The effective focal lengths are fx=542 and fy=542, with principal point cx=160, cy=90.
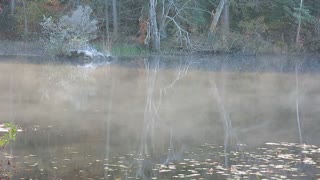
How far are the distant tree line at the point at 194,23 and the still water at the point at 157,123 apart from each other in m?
13.0

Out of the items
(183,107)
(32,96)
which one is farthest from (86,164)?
(32,96)

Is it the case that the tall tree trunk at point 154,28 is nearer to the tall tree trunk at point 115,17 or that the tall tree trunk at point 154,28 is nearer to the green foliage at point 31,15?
the tall tree trunk at point 115,17

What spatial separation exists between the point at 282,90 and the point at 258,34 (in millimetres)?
19566

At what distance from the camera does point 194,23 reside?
36156 mm

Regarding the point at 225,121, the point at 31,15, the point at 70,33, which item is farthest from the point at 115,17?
the point at 225,121

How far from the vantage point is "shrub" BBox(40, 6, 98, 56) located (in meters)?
29.9

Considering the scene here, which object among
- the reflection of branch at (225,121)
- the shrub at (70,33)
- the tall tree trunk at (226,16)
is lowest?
the reflection of branch at (225,121)

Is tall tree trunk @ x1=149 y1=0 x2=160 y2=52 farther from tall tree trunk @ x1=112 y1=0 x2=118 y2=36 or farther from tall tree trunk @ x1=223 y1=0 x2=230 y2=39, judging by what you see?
tall tree trunk @ x1=223 y1=0 x2=230 y2=39

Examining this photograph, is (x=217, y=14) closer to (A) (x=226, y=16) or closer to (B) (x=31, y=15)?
(A) (x=226, y=16)

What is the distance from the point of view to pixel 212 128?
11.2m

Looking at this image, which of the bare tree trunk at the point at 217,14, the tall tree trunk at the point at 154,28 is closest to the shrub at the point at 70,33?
the tall tree trunk at the point at 154,28

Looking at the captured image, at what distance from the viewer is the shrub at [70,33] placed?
2992 centimetres

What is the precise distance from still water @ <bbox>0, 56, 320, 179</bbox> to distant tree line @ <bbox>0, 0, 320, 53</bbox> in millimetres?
13000

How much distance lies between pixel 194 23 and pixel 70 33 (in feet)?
30.1
